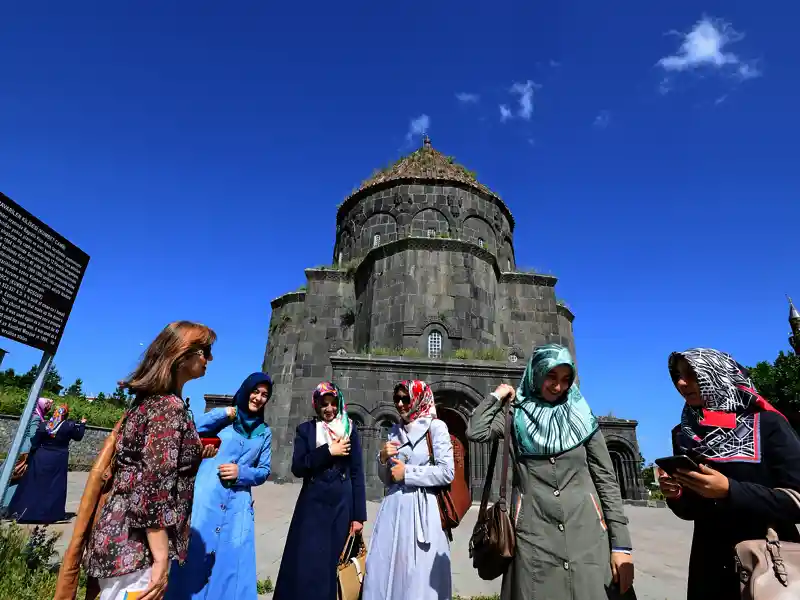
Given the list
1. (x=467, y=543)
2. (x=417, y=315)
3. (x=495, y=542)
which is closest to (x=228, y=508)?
(x=495, y=542)

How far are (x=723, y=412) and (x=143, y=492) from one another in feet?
8.87

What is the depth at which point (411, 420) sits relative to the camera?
3.49 metres

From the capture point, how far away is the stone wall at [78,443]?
51.7 feet

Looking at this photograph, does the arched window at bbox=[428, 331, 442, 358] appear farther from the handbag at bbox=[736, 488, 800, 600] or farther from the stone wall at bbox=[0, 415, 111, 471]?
the stone wall at bbox=[0, 415, 111, 471]

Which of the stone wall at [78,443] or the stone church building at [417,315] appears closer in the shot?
the stone church building at [417,315]

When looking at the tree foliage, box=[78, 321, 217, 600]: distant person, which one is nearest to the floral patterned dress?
box=[78, 321, 217, 600]: distant person

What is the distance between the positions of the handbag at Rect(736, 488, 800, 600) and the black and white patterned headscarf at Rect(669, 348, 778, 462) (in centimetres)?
38

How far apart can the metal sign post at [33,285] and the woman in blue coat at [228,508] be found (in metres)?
1.88

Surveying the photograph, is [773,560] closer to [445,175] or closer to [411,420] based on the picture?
[411,420]

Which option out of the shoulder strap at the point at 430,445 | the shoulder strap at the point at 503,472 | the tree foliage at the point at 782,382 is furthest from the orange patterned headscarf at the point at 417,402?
the tree foliage at the point at 782,382

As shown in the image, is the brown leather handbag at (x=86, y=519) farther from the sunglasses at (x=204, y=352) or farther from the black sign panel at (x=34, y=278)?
the black sign panel at (x=34, y=278)

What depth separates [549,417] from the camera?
2.49 metres

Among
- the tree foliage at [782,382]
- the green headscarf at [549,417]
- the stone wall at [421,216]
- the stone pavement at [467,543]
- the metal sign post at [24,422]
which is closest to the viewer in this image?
the green headscarf at [549,417]

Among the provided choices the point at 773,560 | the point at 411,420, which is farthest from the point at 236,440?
the point at 773,560
